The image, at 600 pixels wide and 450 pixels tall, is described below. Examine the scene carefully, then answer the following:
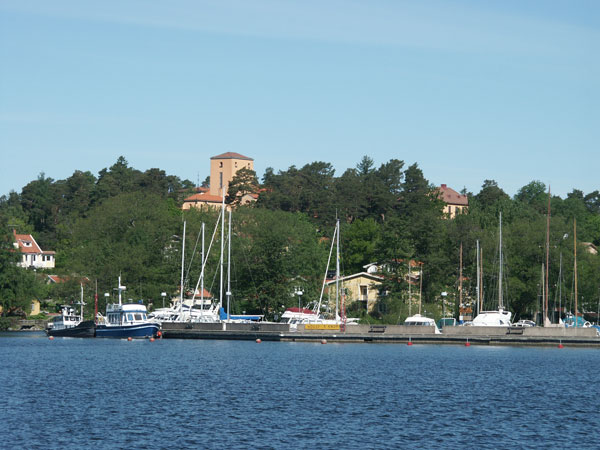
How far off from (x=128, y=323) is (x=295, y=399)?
52835 mm

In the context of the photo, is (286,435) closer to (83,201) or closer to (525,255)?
(525,255)

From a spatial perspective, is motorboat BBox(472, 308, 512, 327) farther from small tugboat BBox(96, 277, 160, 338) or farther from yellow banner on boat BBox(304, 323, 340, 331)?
small tugboat BBox(96, 277, 160, 338)

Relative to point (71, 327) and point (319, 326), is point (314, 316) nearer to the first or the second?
point (319, 326)

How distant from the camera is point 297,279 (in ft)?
379

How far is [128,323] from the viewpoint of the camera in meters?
100

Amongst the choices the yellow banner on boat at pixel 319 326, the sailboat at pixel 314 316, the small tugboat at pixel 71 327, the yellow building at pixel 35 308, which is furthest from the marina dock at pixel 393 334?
the yellow building at pixel 35 308

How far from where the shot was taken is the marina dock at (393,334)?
89.3 m

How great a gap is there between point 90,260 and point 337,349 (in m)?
43.9

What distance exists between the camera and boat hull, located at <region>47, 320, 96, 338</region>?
104 m

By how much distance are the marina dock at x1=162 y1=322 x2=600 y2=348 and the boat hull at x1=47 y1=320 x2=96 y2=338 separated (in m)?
11.0

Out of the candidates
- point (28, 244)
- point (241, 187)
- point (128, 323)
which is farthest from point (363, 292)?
point (28, 244)

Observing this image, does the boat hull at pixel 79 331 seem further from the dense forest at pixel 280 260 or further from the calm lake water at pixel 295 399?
the calm lake water at pixel 295 399

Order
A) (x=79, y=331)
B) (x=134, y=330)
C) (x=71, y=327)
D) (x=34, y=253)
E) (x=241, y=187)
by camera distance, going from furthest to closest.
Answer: (x=241, y=187) → (x=34, y=253) → (x=71, y=327) → (x=79, y=331) → (x=134, y=330)

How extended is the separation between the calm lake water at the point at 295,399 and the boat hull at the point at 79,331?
719 inches
